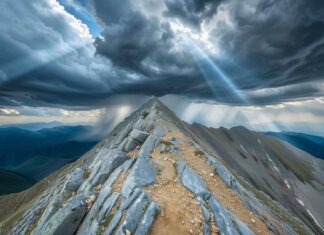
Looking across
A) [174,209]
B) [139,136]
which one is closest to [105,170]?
[139,136]

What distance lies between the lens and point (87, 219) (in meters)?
28.8

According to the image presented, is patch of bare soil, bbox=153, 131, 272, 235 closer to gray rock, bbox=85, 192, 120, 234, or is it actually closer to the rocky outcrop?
the rocky outcrop

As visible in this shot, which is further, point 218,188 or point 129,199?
point 218,188

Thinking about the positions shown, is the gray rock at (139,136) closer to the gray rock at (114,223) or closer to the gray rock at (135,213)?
the gray rock at (135,213)

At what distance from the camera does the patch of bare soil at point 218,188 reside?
28625mm

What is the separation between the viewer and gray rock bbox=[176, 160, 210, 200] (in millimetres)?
28903

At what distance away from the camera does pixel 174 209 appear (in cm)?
2464

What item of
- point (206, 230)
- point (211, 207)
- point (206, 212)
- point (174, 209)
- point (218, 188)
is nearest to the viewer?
point (206, 230)

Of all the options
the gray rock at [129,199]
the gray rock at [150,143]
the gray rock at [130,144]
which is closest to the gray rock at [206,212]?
the gray rock at [129,199]

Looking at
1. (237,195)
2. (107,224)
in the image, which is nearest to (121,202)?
(107,224)

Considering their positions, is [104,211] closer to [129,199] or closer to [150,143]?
[129,199]

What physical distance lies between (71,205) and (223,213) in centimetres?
1991

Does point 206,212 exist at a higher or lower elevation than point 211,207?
higher

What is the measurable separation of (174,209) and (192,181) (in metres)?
7.12
